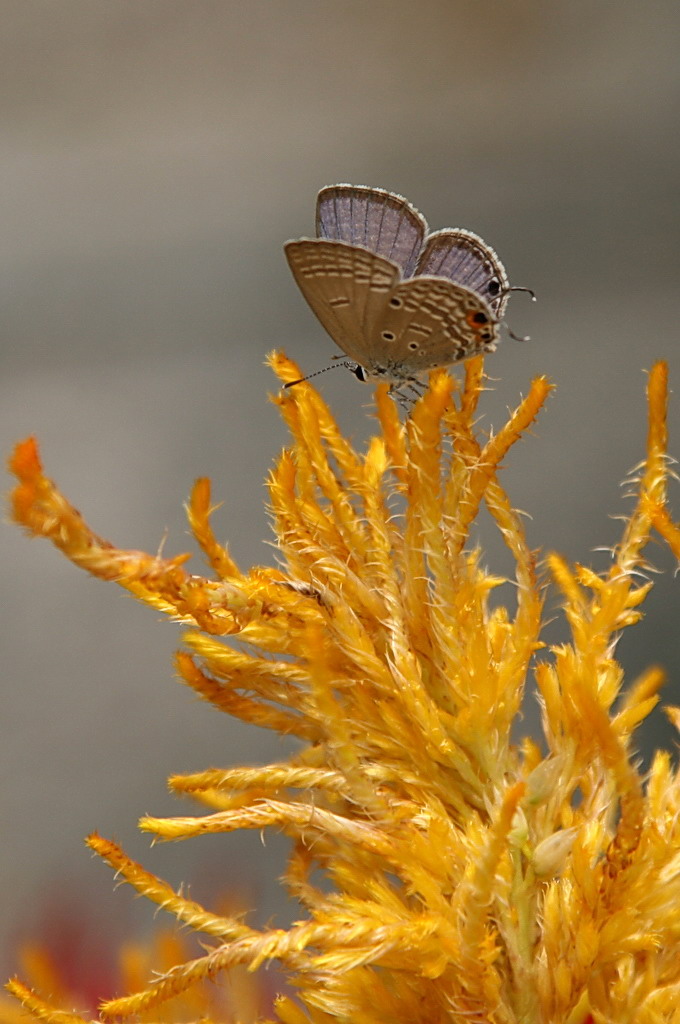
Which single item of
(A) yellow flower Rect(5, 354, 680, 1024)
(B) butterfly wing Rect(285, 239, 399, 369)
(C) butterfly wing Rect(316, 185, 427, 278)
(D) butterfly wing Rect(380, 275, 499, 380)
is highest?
(C) butterfly wing Rect(316, 185, 427, 278)

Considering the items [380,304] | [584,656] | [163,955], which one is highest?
[380,304]

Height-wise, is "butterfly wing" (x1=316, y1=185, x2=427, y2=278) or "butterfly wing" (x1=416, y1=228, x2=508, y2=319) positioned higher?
"butterfly wing" (x1=316, y1=185, x2=427, y2=278)

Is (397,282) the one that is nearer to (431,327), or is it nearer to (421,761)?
(431,327)

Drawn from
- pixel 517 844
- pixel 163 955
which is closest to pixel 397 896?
pixel 517 844

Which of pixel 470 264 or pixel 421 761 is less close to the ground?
pixel 470 264

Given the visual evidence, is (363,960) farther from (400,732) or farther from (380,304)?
(380,304)

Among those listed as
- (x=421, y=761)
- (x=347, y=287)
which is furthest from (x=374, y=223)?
(x=421, y=761)
